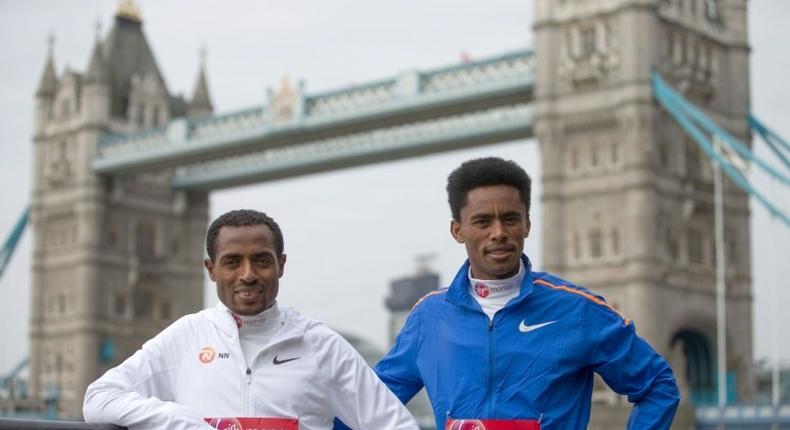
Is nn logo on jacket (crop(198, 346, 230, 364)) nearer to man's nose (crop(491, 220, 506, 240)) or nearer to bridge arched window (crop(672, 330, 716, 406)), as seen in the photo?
man's nose (crop(491, 220, 506, 240))

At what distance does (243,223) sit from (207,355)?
0.35m

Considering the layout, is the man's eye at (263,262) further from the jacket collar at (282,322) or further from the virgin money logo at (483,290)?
the virgin money logo at (483,290)

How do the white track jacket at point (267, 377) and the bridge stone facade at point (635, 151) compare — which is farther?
the bridge stone facade at point (635, 151)

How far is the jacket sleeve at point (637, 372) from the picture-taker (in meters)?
3.53

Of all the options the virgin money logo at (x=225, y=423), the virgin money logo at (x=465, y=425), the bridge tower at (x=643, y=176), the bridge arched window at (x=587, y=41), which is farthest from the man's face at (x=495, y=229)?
A: the bridge arched window at (x=587, y=41)

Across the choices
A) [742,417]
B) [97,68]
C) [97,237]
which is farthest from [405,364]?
[97,68]

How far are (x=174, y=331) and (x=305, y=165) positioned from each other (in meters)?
34.8

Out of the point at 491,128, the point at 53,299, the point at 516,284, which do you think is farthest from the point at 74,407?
the point at 516,284

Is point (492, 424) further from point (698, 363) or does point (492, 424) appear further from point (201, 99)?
point (201, 99)

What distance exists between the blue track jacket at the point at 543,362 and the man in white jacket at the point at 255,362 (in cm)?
38

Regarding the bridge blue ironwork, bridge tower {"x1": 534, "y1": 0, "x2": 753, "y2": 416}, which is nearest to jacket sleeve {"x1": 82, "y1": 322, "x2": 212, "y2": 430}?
bridge tower {"x1": 534, "y1": 0, "x2": 753, "y2": 416}

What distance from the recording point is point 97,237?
41.8 m

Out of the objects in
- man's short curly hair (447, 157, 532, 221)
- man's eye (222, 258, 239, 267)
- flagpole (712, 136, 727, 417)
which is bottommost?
man's eye (222, 258, 239, 267)

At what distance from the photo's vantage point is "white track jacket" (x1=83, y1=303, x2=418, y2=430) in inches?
127
